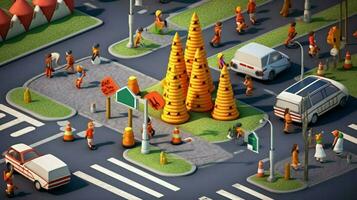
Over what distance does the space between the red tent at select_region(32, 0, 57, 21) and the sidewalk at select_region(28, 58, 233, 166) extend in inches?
249

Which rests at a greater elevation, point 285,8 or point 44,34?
point 285,8

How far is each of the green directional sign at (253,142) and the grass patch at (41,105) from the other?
14.6 meters

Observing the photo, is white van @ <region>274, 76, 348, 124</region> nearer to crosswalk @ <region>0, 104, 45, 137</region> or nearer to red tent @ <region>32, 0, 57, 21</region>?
crosswalk @ <region>0, 104, 45, 137</region>

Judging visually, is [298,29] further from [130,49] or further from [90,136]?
[90,136]

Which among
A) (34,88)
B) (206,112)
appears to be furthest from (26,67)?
(206,112)

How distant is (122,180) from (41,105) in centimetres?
1132

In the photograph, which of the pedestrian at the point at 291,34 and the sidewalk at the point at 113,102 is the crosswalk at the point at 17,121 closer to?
the sidewalk at the point at 113,102

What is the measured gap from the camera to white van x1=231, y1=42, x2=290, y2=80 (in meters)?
105

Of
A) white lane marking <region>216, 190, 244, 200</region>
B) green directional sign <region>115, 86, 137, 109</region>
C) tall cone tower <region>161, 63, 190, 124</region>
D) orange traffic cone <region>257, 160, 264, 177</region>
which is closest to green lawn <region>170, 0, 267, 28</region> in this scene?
tall cone tower <region>161, 63, 190, 124</region>

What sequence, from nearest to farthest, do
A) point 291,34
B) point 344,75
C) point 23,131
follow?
point 23,131 < point 344,75 < point 291,34

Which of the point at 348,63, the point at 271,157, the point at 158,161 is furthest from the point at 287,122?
the point at 348,63

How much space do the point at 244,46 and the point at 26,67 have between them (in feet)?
51.1

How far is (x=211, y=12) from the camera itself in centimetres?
11506

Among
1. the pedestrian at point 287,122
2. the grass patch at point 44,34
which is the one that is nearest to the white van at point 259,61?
the pedestrian at point 287,122
